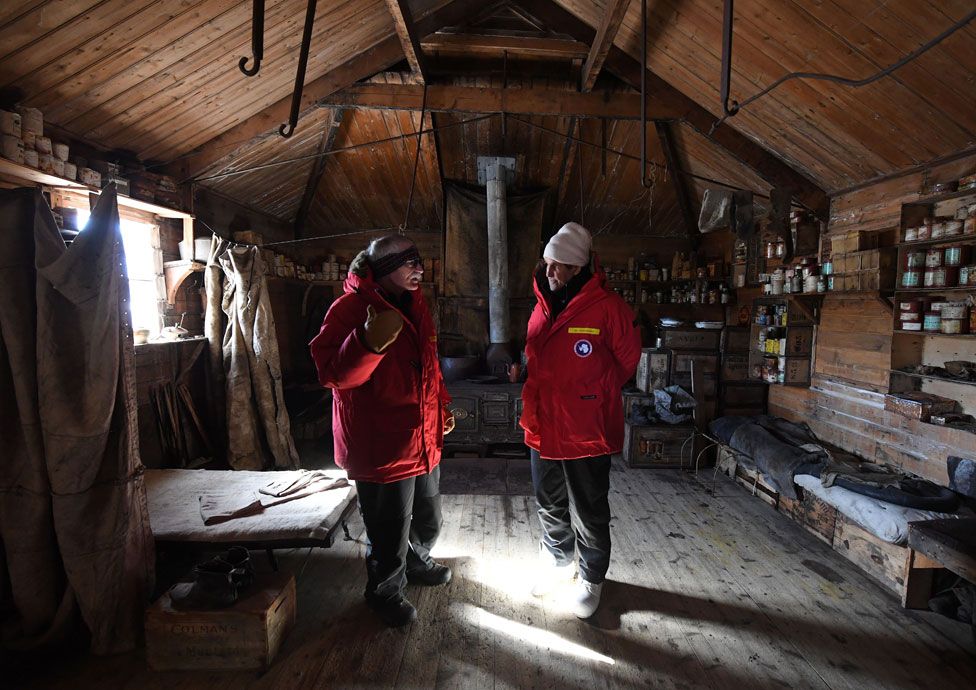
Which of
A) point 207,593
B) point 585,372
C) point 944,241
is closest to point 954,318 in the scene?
point 944,241

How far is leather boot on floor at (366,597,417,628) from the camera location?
216 centimetres

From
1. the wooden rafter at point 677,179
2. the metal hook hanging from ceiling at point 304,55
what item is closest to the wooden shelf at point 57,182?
the metal hook hanging from ceiling at point 304,55

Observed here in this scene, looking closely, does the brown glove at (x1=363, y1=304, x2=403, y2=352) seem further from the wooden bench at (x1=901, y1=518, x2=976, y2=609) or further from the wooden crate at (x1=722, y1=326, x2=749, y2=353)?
the wooden crate at (x1=722, y1=326, x2=749, y2=353)

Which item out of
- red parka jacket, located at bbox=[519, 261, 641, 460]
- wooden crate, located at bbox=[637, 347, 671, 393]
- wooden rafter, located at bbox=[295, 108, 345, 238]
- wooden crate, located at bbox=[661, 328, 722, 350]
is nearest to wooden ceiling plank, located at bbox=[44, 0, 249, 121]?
wooden rafter, located at bbox=[295, 108, 345, 238]

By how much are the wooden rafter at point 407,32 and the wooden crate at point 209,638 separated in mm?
3663

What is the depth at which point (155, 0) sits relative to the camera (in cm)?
248

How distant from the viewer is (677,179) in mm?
5734

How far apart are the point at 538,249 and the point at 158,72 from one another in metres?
4.11

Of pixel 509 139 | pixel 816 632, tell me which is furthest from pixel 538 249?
pixel 816 632

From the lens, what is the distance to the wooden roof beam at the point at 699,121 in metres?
4.04

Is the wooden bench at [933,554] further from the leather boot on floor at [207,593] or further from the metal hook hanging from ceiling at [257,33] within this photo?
the metal hook hanging from ceiling at [257,33]

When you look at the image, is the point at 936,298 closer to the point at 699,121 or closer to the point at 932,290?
the point at 932,290

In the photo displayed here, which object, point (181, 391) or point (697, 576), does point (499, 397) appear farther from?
point (181, 391)

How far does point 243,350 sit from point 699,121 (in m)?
4.56
